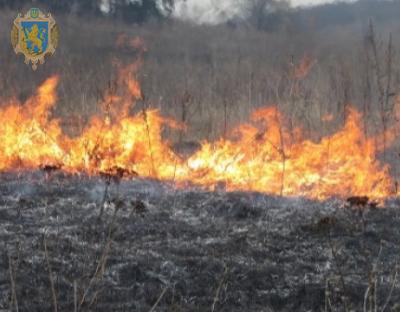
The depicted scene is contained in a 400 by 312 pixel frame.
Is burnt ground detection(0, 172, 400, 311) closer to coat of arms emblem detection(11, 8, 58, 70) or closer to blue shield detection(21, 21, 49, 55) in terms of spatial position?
coat of arms emblem detection(11, 8, 58, 70)

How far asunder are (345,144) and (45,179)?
191 inches

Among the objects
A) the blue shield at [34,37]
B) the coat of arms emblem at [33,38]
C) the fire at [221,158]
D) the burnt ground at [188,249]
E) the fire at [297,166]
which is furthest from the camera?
the blue shield at [34,37]

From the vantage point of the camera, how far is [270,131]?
11.7 metres

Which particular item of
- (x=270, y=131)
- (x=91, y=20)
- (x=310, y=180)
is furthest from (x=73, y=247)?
(x=91, y=20)

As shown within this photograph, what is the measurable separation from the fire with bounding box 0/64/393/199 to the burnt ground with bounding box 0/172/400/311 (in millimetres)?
781

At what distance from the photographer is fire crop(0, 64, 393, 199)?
1002cm

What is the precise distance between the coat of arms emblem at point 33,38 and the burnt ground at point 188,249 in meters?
10.0

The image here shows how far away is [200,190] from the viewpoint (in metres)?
9.55

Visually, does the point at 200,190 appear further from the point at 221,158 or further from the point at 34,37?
the point at 34,37

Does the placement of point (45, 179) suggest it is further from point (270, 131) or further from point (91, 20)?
point (91, 20)

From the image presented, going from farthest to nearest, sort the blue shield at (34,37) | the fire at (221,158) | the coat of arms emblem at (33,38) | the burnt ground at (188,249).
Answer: the blue shield at (34,37), the coat of arms emblem at (33,38), the fire at (221,158), the burnt ground at (188,249)

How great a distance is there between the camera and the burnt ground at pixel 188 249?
222 inches

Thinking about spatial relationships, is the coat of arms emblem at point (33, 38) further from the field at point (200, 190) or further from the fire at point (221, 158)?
the fire at point (221, 158)

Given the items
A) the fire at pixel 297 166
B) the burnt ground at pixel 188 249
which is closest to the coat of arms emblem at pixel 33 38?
the fire at pixel 297 166
